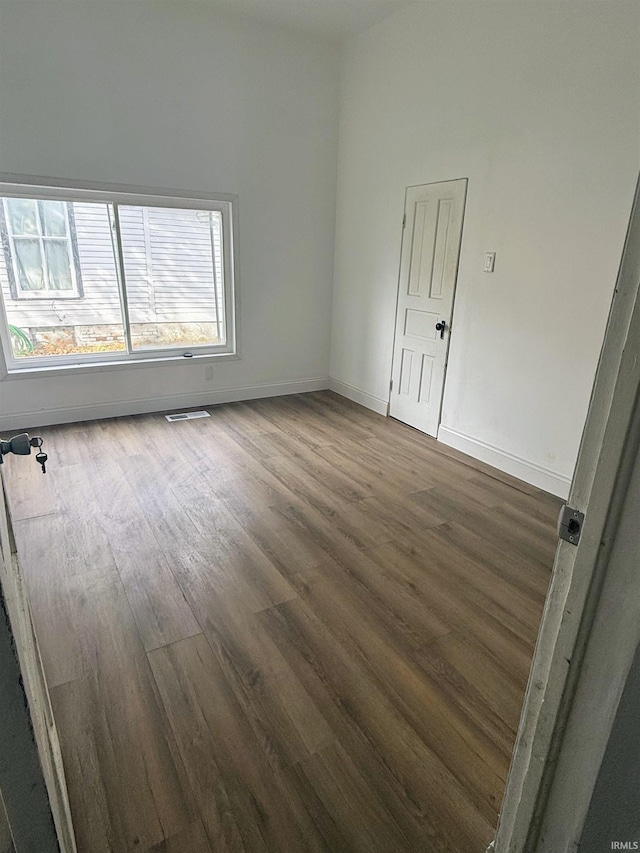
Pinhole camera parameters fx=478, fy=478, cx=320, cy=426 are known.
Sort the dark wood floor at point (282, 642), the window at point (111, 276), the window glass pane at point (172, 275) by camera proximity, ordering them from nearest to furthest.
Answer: the dark wood floor at point (282, 642) < the window at point (111, 276) < the window glass pane at point (172, 275)

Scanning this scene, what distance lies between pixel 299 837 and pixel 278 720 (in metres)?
0.35

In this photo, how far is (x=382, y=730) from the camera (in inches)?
62.2

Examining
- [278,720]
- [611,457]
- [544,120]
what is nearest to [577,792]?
[611,457]

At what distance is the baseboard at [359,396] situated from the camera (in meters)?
4.78

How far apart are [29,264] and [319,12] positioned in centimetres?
315

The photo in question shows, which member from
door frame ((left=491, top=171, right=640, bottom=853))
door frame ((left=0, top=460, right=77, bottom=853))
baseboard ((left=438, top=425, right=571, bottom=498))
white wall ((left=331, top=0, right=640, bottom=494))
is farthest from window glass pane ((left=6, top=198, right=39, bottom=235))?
door frame ((left=491, top=171, right=640, bottom=853))

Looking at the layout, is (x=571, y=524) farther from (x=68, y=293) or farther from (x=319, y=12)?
(x=319, y=12)

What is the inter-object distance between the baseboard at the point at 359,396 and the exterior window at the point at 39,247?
276cm

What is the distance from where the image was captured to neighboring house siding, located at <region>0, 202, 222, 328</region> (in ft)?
13.1

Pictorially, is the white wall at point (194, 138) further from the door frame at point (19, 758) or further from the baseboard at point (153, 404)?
the door frame at point (19, 758)

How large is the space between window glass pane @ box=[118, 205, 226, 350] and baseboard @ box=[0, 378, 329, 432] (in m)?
0.53

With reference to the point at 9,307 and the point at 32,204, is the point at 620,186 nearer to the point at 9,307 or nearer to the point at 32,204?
the point at 32,204

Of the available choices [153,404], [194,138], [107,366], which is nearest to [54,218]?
[107,366]

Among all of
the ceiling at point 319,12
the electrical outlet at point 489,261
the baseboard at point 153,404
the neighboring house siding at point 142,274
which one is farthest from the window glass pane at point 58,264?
the electrical outlet at point 489,261
